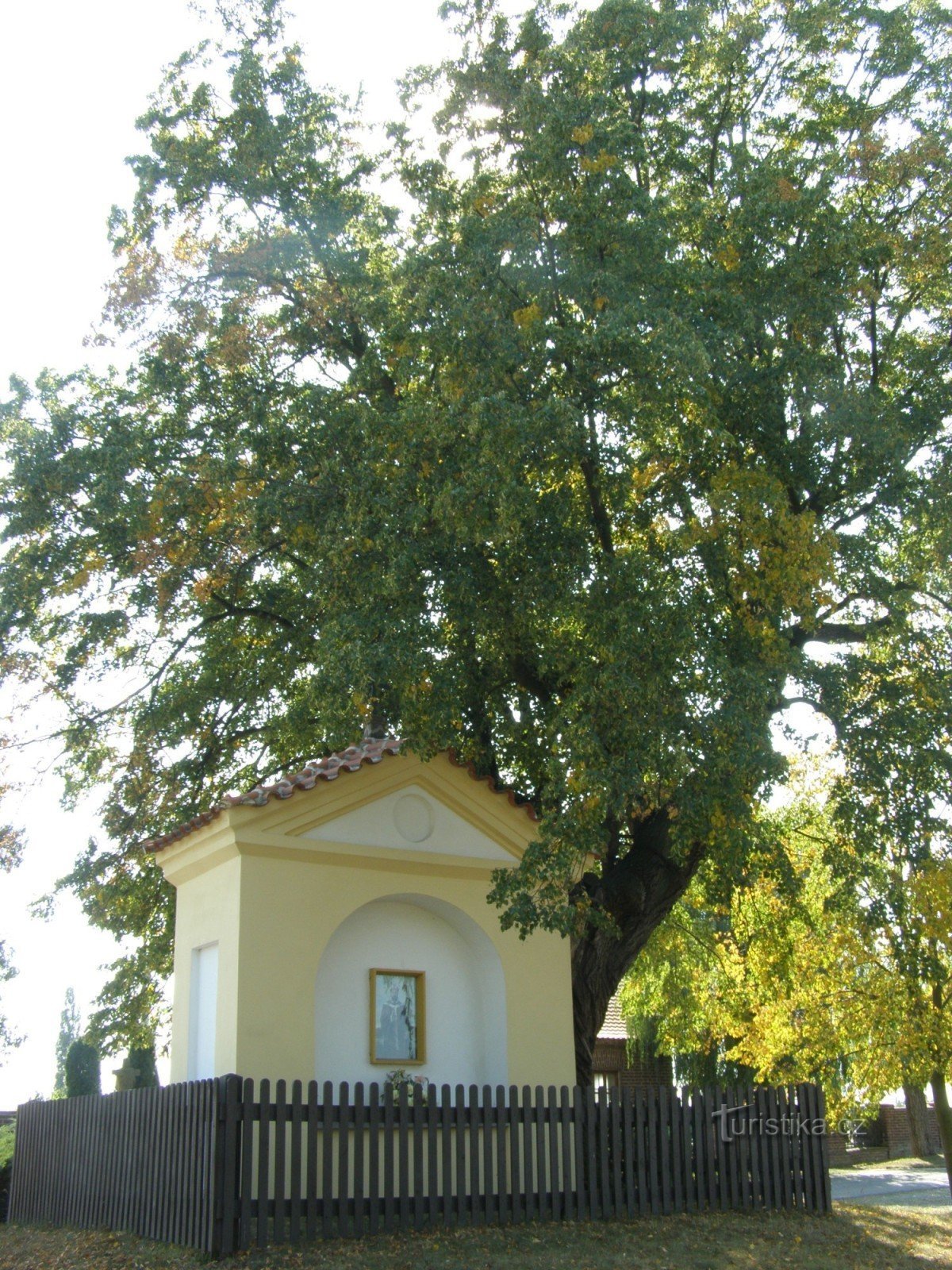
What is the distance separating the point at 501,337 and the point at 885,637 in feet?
21.0

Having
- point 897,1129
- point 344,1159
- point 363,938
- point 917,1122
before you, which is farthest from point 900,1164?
point 344,1159

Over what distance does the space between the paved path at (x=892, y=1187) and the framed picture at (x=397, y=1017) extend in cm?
810

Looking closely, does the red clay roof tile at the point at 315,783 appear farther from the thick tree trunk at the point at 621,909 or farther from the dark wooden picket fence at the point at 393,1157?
the dark wooden picket fence at the point at 393,1157

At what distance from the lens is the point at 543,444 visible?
1311 centimetres

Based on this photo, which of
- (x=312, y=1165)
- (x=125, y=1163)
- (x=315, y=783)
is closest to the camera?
(x=312, y=1165)

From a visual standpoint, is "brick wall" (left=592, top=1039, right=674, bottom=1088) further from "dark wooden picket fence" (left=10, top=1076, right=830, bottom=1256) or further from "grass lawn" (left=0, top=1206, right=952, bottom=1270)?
"grass lawn" (left=0, top=1206, right=952, bottom=1270)

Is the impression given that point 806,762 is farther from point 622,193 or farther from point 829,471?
point 622,193

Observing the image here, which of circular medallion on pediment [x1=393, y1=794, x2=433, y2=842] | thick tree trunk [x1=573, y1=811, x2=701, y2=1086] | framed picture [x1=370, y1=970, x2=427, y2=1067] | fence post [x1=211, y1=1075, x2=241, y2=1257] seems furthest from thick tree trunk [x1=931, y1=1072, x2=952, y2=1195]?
fence post [x1=211, y1=1075, x2=241, y2=1257]

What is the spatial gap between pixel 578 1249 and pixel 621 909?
527 centimetres

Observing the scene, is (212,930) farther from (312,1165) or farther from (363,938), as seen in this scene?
(312,1165)

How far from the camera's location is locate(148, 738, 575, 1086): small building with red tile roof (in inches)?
486

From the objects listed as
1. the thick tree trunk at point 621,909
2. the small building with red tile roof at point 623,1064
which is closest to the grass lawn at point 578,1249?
the thick tree trunk at point 621,909

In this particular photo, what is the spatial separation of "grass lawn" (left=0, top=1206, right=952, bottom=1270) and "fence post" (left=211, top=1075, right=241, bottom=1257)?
0.69 feet

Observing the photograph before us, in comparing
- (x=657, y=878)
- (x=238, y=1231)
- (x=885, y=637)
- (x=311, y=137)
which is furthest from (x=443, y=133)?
(x=238, y=1231)
